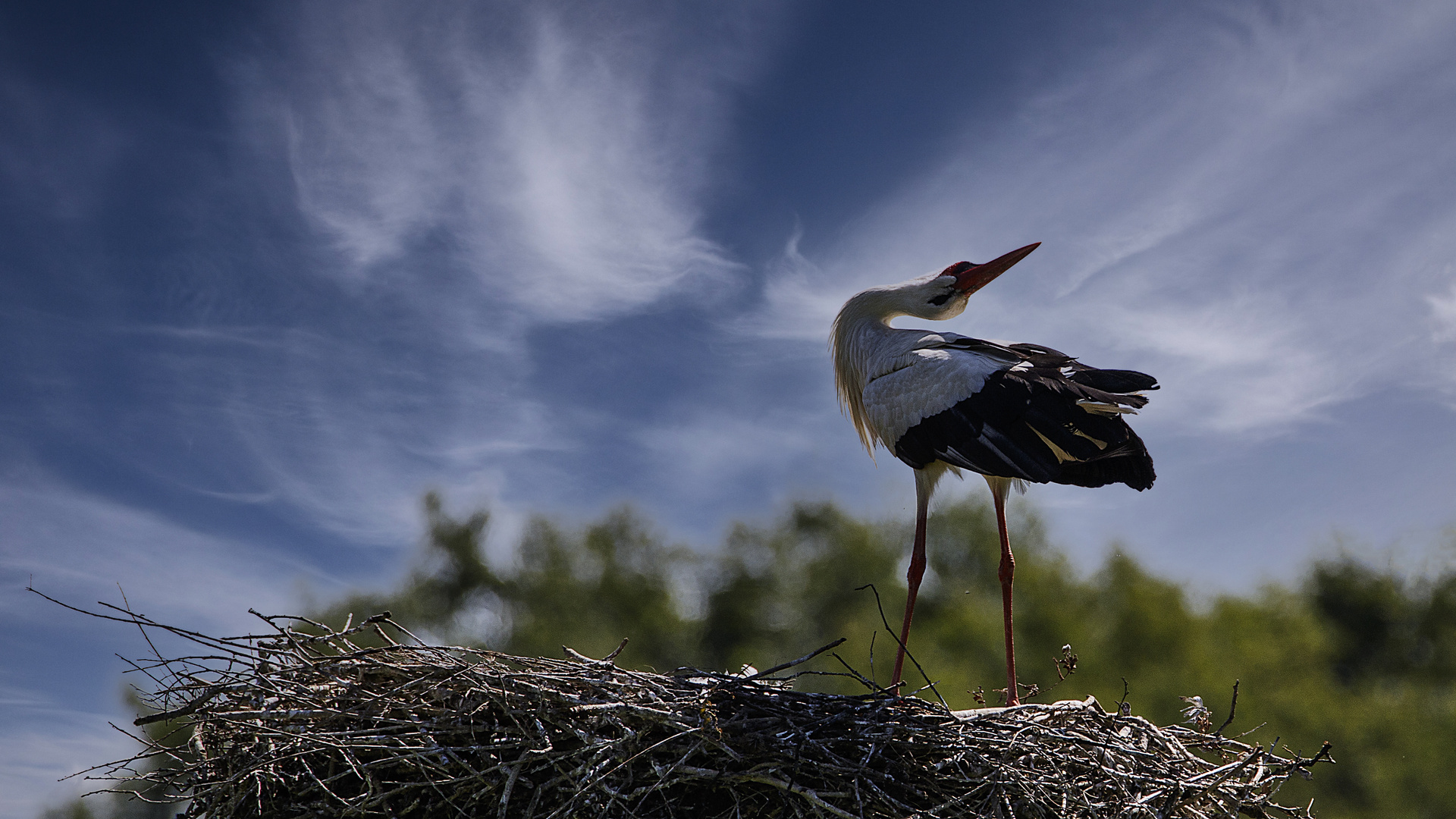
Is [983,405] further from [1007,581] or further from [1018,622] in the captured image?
[1018,622]

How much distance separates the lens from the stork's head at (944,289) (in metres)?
4.80

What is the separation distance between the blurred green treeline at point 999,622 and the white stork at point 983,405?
10.9 m

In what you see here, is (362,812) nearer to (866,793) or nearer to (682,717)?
(682,717)

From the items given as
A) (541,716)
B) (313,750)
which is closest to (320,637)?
(313,750)

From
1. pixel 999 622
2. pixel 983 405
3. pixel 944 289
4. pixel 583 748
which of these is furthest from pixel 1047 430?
pixel 999 622

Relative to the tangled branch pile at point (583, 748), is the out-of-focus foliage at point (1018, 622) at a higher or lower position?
higher

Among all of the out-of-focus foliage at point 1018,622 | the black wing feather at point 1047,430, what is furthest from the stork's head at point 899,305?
the out-of-focus foliage at point 1018,622

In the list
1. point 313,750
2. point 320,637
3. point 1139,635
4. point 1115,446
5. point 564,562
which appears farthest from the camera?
point 564,562

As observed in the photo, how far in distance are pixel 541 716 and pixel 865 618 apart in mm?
16566

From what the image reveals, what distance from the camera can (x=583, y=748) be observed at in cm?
274

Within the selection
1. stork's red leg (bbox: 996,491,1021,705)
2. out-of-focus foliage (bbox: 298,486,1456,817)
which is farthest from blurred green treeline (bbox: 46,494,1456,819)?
stork's red leg (bbox: 996,491,1021,705)

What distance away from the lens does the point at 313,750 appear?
2703 millimetres

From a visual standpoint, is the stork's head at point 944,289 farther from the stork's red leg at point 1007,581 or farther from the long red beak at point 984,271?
the stork's red leg at point 1007,581

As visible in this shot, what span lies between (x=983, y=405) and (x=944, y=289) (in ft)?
3.71
